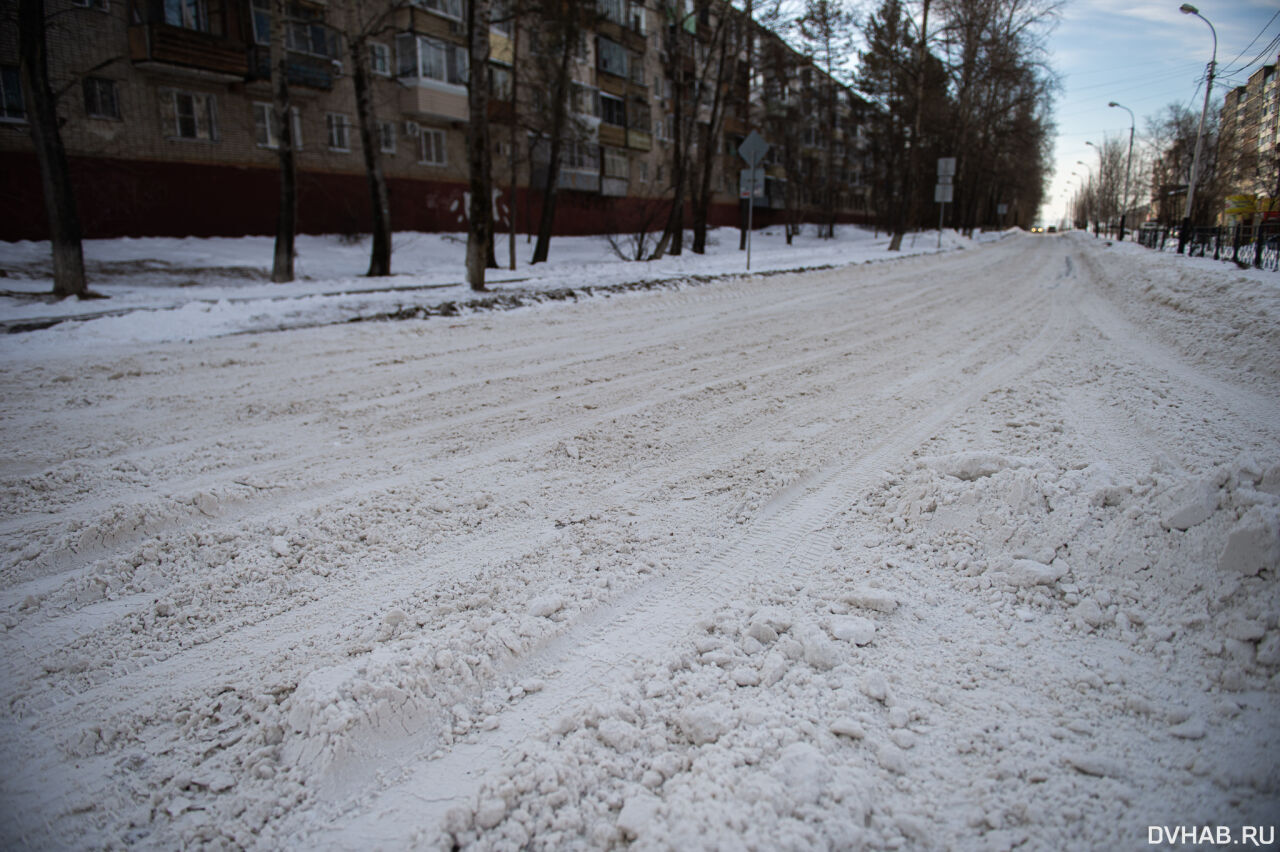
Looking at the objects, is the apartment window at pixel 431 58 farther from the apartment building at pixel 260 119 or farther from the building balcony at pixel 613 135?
the building balcony at pixel 613 135

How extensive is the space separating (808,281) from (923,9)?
24875 mm

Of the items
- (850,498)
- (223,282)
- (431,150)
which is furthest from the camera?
(431,150)

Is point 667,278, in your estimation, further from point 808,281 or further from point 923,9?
point 923,9

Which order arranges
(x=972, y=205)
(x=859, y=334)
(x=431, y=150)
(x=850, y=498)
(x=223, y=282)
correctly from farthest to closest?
(x=972, y=205), (x=431, y=150), (x=223, y=282), (x=859, y=334), (x=850, y=498)

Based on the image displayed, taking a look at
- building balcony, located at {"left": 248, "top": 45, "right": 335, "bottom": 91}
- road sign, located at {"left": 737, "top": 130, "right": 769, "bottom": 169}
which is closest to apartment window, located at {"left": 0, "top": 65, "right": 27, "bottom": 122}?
building balcony, located at {"left": 248, "top": 45, "right": 335, "bottom": 91}

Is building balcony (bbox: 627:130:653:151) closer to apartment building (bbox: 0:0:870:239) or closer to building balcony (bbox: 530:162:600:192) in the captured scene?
apartment building (bbox: 0:0:870:239)

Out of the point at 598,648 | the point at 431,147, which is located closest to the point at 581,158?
the point at 431,147

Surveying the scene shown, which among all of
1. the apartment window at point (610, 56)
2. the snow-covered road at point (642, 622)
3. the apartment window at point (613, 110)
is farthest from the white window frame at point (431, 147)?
the snow-covered road at point (642, 622)

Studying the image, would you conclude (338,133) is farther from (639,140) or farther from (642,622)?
(642,622)

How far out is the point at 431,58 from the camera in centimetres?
2964

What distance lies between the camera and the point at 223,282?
17859 millimetres

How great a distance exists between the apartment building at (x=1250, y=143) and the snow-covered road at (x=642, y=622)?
3003 centimetres

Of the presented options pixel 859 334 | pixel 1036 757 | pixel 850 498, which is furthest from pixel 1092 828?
pixel 859 334

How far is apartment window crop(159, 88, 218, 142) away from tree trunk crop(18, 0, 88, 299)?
12.1 metres
